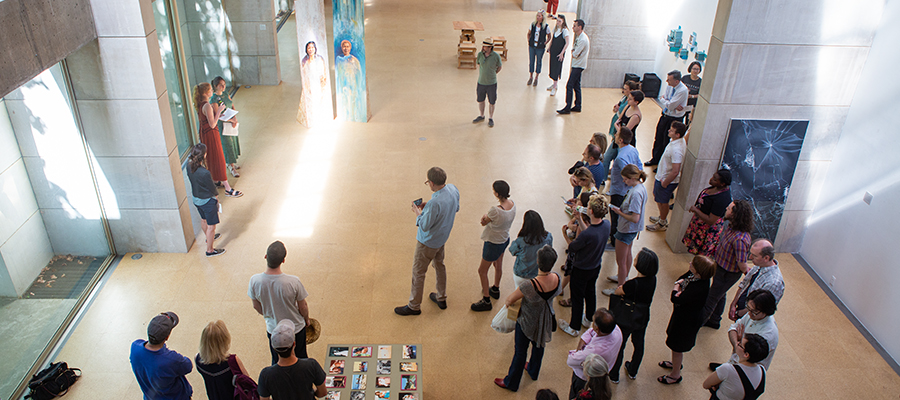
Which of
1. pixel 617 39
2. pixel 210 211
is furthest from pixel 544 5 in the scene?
pixel 210 211

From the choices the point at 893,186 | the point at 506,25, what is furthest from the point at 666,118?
the point at 506,25

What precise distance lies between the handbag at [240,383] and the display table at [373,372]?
563mm

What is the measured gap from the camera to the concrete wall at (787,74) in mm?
6289

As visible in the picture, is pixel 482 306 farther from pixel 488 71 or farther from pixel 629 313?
pixel 488 71

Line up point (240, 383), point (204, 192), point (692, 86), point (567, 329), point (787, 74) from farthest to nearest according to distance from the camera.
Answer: point (692, 86)
point (204, 192)
point (787, 74)
point (567, 329)
point (240, 383)

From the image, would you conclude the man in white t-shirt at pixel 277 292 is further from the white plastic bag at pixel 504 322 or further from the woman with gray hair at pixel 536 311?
the woman with gray hair at pixel 536 311

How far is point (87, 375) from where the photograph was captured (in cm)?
552

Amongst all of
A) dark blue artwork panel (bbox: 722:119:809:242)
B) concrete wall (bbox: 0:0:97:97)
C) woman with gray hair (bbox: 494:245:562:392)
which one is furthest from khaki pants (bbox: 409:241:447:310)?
concrete wall (bbox: 0:0:97:97)

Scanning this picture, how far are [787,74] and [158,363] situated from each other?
6890 mm

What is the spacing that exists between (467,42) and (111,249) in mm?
9718

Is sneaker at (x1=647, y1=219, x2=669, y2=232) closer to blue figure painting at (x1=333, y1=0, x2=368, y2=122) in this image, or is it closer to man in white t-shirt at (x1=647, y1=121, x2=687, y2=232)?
man in white t-shirt at (x1=647, y1=121, x2=687, y2=232)

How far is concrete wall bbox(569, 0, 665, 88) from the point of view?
40.0 ft

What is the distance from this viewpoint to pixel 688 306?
5.09 meters

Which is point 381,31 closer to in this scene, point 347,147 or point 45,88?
point 347,147
